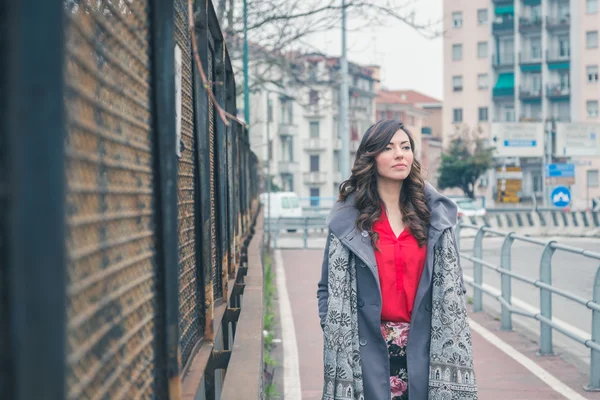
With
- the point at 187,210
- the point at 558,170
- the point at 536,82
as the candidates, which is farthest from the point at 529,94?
the point at 187,210

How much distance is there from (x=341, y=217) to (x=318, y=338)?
5.95 meters

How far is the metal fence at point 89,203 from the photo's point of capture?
0.96m

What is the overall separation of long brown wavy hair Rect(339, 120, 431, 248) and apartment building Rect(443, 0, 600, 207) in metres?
63.0

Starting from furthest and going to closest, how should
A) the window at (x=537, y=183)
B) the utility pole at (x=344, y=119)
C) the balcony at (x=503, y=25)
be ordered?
the balcony at (x=503, y=25), the window at (x=537, y=183), the utility pole at (x=344, y=119)

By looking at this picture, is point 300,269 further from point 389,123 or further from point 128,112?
point 128,112

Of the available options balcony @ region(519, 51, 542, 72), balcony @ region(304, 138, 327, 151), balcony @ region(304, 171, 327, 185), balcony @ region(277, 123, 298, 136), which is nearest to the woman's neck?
balcony @ region(519, 51, 542, 72)

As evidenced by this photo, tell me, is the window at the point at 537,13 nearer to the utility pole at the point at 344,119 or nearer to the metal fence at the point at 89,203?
the utility pole at the point at 344,119

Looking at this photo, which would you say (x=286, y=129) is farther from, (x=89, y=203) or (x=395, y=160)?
(x=89, y=203)

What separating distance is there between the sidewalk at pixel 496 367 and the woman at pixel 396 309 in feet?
10.1

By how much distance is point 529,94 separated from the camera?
71375 mm

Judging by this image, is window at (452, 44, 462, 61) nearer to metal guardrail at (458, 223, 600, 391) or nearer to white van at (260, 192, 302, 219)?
white van at (260, 192, 302, 219)

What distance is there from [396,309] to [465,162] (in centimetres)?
6537

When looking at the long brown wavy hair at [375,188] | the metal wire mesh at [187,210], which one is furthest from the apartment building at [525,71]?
the metal wire mesh at [187,210]

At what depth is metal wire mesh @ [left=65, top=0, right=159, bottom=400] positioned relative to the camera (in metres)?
1.19
